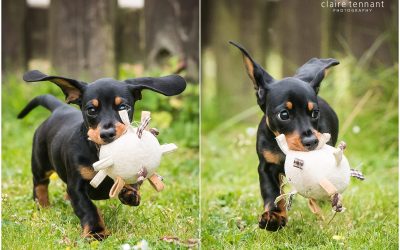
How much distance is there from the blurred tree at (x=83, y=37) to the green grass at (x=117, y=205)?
367mm

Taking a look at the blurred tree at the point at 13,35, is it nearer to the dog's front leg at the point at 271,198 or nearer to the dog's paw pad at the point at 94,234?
the dog's paw pad at the point at 94,234

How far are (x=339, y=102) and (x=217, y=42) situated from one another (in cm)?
190

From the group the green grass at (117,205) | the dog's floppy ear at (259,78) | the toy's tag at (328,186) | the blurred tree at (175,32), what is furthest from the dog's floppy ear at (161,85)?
the blurred tree at (175,32)

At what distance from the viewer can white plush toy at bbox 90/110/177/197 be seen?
327 cm

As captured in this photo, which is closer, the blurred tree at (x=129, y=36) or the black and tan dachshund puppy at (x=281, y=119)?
the black and tan dachshund puppy at (x=281, y=119)

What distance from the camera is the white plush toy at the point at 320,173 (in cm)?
321

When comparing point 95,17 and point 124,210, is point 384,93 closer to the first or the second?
point 95,17

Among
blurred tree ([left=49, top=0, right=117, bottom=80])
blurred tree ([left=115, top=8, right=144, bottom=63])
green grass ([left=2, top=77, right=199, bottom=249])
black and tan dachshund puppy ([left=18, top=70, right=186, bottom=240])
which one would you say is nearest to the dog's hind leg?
green grass ([left=2, top=77, right=199, bottom=249])

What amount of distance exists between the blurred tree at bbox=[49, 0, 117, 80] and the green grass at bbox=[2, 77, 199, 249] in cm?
37

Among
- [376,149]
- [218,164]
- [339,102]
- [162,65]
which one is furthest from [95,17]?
[376,149]

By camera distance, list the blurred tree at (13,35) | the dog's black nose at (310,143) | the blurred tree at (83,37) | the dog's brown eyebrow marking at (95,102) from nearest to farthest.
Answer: the dog's black nose at (310,143) < the dog's brown eyebrow marking at (95,102) < the blurred tree at (83,37) < the blurred tree at (13,35)

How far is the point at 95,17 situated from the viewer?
6465mm

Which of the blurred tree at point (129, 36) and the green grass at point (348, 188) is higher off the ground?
the blurred tree at point (129, 36)

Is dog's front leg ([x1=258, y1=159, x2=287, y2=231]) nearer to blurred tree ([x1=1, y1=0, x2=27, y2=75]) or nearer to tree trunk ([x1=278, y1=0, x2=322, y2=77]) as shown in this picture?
tree trunk ([x1=278, y1=0, x2=322, y2=77])
